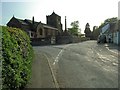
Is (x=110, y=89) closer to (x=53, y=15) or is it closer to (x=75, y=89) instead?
(x=75, y=89)

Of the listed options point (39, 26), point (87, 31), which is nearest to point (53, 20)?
point (39, 26)

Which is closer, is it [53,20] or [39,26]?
[39,26]

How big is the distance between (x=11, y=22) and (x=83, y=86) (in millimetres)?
67100

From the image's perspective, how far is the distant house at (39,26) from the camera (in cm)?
7244

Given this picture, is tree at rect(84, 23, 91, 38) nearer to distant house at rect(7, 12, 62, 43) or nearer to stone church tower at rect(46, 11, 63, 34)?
distant house at rect(7, 12, 62, 43)

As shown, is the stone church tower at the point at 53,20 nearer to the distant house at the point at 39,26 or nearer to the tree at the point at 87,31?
the distant house at the point at 39,26

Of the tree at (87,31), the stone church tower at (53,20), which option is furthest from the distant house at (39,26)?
the tree at (87,31)

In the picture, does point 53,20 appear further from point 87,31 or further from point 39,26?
point 87,31

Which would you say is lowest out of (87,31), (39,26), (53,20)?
(87,31)

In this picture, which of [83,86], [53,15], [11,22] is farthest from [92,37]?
[83,86]

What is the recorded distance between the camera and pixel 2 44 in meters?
6.40

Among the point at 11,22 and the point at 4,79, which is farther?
the point at 11,22

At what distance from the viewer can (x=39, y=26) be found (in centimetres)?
8069

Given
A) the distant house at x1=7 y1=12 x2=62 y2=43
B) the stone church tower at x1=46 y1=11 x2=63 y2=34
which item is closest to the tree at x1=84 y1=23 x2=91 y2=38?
the distant house at x1=7 y1=12 x2=62 y2=43
